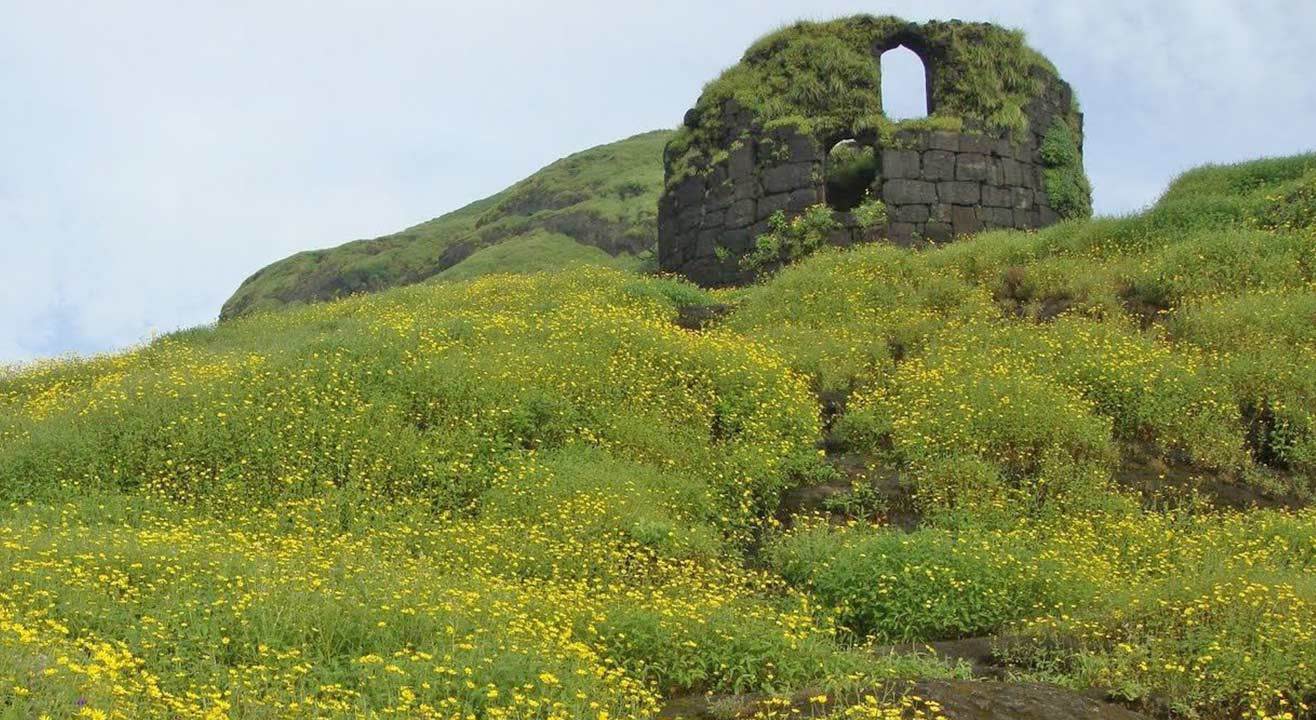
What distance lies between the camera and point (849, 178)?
23172 mm

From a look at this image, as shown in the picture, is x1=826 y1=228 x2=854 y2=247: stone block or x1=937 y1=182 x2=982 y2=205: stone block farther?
x1=937 y1=182 x2=982 y2=205: stone block

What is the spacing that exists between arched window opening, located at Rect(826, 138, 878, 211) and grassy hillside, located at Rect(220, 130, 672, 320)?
66.8ft

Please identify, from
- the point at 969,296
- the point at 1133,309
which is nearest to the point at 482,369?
the point at 969,296

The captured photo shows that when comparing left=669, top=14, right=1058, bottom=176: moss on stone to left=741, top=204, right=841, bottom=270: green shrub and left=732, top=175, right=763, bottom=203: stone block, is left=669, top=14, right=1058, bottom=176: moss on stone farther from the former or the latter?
left=741, top=204, right=841, bottom=270: green shrub

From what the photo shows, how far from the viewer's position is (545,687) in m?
6.01

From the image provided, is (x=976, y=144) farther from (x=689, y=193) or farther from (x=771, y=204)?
(x=689, y=193)

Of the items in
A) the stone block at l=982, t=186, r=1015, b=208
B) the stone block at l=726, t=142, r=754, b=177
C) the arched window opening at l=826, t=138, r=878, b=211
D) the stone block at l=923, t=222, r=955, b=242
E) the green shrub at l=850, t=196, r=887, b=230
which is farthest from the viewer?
the arched window opening at l=826, t=138, r=878, b=211

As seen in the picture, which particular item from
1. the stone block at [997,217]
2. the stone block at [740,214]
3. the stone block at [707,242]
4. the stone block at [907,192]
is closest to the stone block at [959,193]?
the stone block at [907,192]

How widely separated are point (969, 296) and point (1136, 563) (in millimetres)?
7417

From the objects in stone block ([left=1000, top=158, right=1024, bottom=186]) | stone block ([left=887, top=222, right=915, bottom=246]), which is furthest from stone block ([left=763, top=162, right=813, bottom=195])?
stone block ([left=1000, top=158, right=1024, bottom=186])

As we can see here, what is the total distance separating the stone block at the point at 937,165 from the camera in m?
21.3

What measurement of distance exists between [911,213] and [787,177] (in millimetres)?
2246

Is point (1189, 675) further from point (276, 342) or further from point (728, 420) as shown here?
point (276, 342)

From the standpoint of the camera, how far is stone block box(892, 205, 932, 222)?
21078mm
